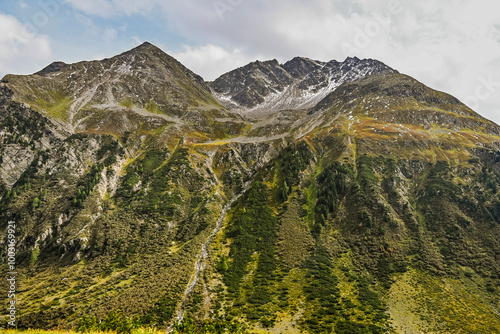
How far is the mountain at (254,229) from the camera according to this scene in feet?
217

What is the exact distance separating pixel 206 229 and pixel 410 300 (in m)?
78.5

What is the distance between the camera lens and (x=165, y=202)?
127 m

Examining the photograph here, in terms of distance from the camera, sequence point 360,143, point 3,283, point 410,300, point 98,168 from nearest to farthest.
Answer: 1. point 410,300
2. point 3,283
3. point 98,168
4. point 360,143

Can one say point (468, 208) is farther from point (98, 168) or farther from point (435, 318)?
point (98, 168)

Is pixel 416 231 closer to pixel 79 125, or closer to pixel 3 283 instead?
pixel 3 283

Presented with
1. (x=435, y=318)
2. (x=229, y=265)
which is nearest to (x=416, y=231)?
(x=435, y=318)

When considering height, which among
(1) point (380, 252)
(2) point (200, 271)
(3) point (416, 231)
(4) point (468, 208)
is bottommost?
(2) point (200, 271)

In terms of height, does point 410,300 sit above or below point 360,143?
below

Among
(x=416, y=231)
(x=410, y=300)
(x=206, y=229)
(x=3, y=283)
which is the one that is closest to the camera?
(x=410, y=300)

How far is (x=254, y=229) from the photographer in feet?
356

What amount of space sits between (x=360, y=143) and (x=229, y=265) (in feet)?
387

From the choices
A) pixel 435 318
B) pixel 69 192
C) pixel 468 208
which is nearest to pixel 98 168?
pixel 69 192

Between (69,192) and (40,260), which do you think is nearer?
(40,260)

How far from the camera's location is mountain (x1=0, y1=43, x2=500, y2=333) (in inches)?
2608
